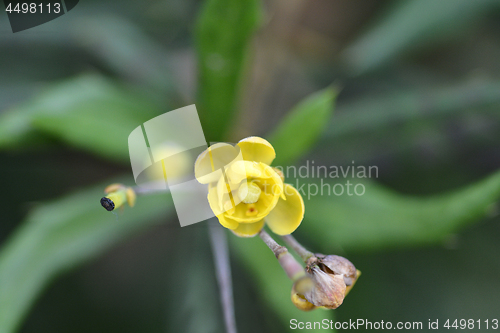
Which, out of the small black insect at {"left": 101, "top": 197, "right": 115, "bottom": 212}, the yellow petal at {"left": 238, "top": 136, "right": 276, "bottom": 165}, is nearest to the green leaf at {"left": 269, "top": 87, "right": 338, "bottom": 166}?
the yellow petal at {"left": 238, "top": 136, "right": 276, "bottom": 165}

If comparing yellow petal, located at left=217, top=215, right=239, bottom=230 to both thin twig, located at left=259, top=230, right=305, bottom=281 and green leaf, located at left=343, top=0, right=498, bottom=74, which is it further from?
green leaf, located at left=343, top=0, right=498, bottom=74

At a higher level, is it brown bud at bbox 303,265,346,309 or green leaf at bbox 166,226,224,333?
green leaf at bbox 166,226,224,333

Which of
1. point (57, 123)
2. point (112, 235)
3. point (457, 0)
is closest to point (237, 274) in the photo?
point (112, 235)

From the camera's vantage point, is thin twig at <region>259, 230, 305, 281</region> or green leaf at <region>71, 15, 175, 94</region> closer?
thin twig at <region>259, 230, 305, 281</region>

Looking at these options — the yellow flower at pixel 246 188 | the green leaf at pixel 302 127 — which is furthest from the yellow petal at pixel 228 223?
the green leaf at pixel 302 127

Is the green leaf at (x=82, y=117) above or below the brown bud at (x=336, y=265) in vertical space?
above

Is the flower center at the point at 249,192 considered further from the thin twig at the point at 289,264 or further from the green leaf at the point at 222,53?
the green leaf at the point at 222,53

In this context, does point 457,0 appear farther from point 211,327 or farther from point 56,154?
point 56,154
